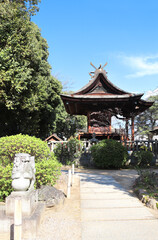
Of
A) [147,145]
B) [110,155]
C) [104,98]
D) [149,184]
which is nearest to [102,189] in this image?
→ [149,184]

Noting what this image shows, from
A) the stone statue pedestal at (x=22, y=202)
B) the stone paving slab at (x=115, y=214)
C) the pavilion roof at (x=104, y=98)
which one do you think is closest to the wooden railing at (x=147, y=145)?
the pavilion roof at (x=104, y=98)

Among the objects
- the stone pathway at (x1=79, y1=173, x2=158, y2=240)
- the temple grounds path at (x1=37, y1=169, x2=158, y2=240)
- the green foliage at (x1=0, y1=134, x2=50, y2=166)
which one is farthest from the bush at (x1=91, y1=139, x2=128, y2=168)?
the green foliage at (x1=0, y1=134, x2=50, y2=166)

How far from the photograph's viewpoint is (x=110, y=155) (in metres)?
11.3

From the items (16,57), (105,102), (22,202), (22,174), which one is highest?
(16,57)

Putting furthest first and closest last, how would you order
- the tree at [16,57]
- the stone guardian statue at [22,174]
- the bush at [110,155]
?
the tree at [16,57] < the bush at [110,155] < the stone guardian statue at [22,174]

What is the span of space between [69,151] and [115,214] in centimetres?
850

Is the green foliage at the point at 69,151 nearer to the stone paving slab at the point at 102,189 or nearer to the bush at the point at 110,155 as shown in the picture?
the bush at the point at 110,155

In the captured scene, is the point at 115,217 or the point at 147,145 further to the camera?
the point at 147,145

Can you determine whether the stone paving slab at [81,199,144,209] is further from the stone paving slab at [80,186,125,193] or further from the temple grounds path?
the stone paving slab at [80,186,125,193]

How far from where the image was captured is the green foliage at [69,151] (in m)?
12.6

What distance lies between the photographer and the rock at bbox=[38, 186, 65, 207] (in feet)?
15.6

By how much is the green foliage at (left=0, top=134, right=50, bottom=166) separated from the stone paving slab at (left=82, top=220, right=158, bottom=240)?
282cm

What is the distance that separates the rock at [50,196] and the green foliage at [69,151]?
7512 millimetres

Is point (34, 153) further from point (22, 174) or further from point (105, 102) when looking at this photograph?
point (105, 102)
